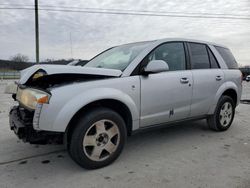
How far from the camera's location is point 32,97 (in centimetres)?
246

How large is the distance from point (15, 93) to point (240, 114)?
221 inches

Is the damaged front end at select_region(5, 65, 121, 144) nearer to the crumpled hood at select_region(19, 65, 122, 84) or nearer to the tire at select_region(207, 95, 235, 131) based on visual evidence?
the crumpled hood at select_region(19, 65, 122, 84)

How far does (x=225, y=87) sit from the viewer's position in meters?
4.20

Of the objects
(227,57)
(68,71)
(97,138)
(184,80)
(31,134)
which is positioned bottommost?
(97,138)

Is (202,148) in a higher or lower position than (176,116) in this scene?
lower

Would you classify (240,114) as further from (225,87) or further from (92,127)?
(92,127)

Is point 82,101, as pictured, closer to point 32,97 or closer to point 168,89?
point 32,97

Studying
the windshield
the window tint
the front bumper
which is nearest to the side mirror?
the windshield

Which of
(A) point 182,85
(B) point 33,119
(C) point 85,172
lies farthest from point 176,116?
(B) point 33,119

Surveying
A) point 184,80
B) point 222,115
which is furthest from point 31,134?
point 222,115

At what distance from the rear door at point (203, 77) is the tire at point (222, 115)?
31 cm

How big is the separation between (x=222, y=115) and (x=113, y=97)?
8.71 feet

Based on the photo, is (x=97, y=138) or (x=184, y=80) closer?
(x=97, y=138)

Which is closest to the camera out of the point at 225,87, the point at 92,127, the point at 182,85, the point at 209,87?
the point at 92,127
